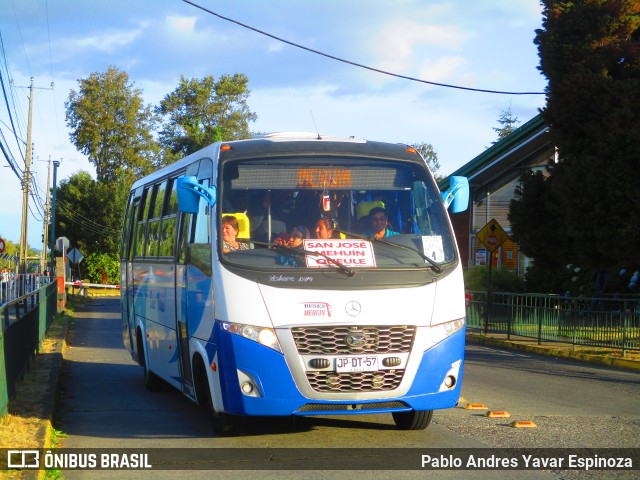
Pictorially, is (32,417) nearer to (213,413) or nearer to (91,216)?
(213,413)

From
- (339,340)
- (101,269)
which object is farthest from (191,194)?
(101,269)

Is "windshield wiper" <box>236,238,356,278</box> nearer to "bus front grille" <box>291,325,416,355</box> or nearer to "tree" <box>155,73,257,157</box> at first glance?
"bus front grille" <box>291,325,416,355</box>

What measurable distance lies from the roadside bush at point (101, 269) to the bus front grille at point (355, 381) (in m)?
61.5

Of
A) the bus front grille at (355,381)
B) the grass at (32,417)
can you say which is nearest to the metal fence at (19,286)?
the grass at (32,417)

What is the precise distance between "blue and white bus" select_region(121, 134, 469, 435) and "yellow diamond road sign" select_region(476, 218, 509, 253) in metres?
14.7

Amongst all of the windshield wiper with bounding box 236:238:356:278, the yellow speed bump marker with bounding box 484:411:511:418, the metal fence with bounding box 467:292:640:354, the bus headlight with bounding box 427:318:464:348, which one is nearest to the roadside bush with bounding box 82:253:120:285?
the metal fence with bounding box 467:292:640:354

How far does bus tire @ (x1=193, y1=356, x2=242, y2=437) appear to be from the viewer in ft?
29.7

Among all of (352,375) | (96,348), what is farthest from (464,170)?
(352,375)

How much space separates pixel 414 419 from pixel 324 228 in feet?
6.90

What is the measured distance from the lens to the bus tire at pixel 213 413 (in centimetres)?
905

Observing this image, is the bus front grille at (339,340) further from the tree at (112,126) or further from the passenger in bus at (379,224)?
the tree at (112,126)

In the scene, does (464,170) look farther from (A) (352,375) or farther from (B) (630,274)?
(A) (352,375)

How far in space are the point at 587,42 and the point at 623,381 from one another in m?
10.2

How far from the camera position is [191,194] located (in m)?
9.17
